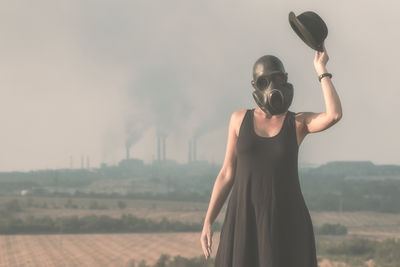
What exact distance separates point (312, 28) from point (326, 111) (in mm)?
504

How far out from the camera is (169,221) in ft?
367

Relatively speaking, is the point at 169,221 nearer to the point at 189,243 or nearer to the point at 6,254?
the point at 189,243

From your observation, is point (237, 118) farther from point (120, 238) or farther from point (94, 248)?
point (120, 238)

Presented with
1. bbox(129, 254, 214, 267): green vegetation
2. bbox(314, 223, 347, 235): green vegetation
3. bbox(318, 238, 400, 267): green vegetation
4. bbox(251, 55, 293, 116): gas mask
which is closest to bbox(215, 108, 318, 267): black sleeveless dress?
bbox(251, 55, 293, 116): gas mask

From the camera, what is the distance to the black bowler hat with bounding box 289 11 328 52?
3920mm

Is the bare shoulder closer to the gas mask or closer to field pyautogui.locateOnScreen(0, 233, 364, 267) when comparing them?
the gas mask

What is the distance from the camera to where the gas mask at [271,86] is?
4.00 m

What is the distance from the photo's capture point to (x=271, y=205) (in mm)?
3934

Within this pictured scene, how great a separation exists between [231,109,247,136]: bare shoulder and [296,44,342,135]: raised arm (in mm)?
345

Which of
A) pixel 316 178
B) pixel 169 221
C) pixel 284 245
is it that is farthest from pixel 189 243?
pixel 284 245

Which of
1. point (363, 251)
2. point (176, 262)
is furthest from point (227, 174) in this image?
point (363, 251)

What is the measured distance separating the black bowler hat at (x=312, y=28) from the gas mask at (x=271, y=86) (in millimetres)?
228

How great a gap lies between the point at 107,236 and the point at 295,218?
343 feet

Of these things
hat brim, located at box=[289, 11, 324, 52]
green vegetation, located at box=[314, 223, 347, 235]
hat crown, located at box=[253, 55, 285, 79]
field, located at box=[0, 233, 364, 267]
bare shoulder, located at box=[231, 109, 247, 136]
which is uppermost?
hat brim, located at box=[289, 11, 324, 52]
